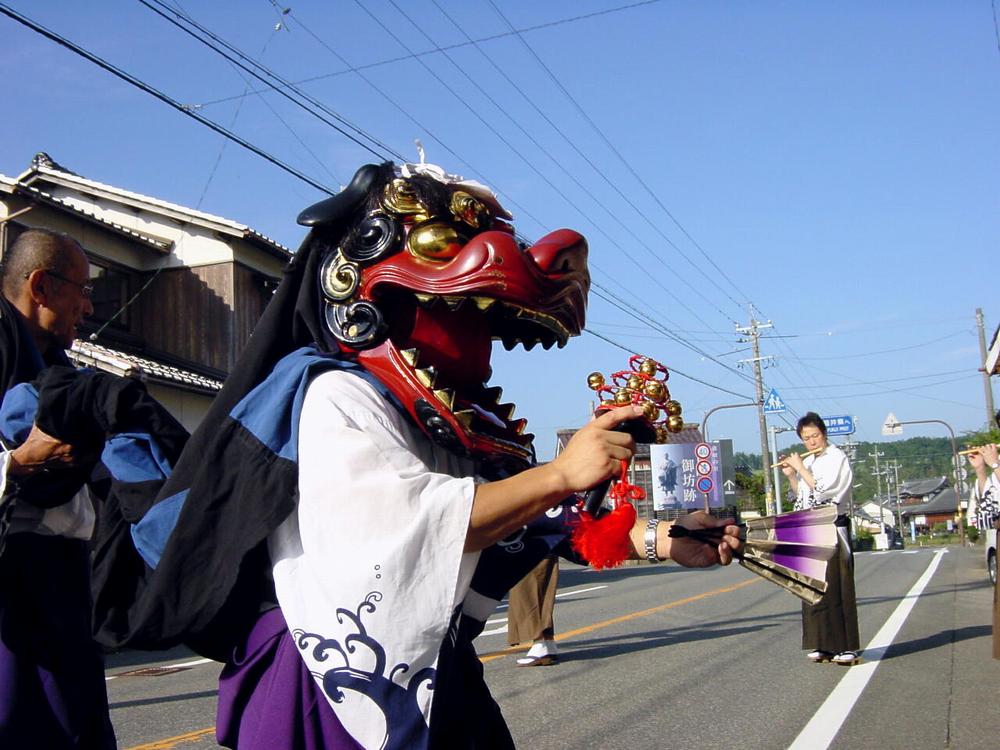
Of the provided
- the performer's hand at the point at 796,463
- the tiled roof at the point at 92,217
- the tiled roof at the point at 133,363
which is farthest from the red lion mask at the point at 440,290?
the tiled roof at the point at 92,217

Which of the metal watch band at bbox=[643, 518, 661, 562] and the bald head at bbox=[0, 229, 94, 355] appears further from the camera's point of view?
the bald head at bbox=[0, 229, 94, 355]

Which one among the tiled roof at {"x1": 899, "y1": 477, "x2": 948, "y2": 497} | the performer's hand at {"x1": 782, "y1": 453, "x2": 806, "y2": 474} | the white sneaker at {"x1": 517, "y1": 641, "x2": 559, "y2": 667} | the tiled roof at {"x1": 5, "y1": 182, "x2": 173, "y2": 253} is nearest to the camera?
the performer's hand at {"x1": 782, "y1": 453, "x2": 806, "y2": 474}

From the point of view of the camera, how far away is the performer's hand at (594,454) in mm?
1643

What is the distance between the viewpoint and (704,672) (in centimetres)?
718

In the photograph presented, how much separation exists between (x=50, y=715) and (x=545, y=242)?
1.69m

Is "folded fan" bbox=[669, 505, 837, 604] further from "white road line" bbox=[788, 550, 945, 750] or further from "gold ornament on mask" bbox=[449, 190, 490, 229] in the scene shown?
"white road line" bbox=[788, 550, 945, 750]

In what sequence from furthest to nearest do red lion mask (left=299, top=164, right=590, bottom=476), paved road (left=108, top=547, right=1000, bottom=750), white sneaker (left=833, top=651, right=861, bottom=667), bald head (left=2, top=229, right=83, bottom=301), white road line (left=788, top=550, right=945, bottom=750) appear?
white sneaker (left=833, top=651, right=861, bottom=667) < paved road (left=108, top=547, right=1000, bottom=750) < white road line (left=788, top=550, right=945, bottom=750) < bald head (left=2, top=229, right=83, bottom=301) < red lion mask (left=299, top=164, right=590, bottom=476)

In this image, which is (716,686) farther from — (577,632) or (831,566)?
(577,632)

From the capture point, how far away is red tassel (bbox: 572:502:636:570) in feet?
7.16

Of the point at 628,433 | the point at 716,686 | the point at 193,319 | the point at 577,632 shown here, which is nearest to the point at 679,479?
the point at 193,319

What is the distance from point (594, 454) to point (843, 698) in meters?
5.13

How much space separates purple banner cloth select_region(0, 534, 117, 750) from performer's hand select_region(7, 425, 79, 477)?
262mm

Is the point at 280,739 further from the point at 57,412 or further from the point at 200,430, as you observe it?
the point at 57,412

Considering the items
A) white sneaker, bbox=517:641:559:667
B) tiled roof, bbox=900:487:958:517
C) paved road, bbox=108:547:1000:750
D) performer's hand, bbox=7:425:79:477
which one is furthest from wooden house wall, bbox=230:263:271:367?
tiled roof, bbox=900:487:958:517
